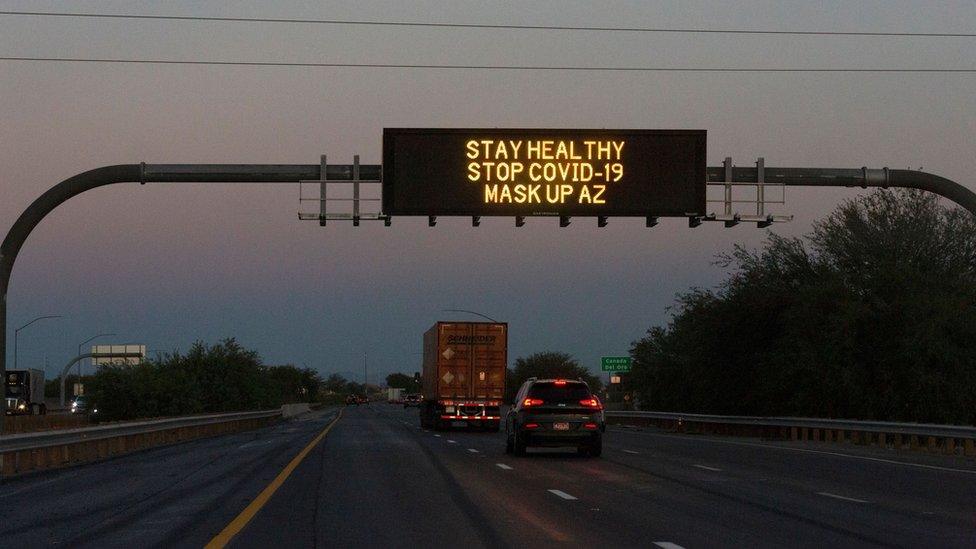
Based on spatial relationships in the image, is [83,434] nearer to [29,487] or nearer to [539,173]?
[29,487]

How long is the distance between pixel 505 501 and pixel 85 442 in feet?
50.2

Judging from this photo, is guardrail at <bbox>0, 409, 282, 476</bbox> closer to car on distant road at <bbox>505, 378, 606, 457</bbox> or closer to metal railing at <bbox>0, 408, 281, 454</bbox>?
metal railing at <bbox>0, 408, 281, 454</bbox>

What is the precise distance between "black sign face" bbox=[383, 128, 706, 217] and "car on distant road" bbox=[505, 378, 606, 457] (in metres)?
4.18

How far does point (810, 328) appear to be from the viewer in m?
50.5

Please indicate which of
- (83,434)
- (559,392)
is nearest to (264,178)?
(83,434)

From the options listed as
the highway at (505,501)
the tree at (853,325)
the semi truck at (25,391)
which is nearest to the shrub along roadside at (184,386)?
the semi truck at (25,391)

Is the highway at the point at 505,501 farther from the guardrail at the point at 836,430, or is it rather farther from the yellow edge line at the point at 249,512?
the guardrail at the point at 836,430

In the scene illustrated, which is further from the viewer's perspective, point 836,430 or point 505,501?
point 836,430

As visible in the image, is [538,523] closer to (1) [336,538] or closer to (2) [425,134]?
(1) [336,538]

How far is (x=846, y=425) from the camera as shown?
37.1 meters

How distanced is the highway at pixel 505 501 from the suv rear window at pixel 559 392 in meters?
1.35

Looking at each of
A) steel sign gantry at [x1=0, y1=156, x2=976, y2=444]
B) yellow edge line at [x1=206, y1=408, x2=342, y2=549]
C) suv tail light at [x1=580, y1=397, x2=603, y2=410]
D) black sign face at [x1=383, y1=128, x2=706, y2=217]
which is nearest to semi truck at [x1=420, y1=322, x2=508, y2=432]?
suv tail light at [x1=580, y1=397, x2=603, y2=410]

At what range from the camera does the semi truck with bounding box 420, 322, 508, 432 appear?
50.3m

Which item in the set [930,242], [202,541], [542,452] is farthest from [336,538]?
[930,242]
